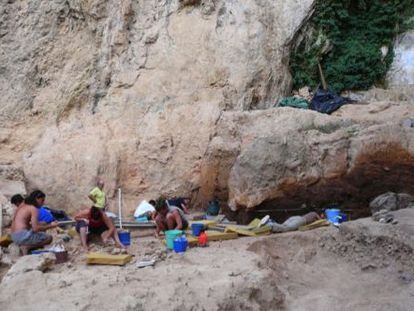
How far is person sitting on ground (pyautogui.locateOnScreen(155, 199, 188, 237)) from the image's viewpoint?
8008 mm

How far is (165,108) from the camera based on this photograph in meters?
10.4

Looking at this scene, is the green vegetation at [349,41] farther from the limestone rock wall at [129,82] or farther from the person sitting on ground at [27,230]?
→ the person sitting on ground at [27,230]

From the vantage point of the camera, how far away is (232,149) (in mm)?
9281

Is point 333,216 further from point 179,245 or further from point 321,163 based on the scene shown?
point 179,245

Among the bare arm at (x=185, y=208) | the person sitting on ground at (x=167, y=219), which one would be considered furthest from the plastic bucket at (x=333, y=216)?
the bare arm at (x=185, y=208)

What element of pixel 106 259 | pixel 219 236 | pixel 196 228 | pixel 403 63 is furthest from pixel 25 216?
pixel 403 63

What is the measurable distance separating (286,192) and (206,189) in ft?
4.92

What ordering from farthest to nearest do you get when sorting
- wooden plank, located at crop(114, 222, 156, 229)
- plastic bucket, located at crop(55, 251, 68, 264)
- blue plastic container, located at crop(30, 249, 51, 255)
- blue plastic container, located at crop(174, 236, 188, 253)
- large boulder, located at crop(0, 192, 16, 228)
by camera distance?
wooden plank, located at crop(114, 222, 156, 229) → large boulder, located at crop(0, 192, 16, 228) → blue plastic container, located at crop(174, 236, 188, 253) → blue plastic container, located at crop(30, 249, 51, 255) → plastic bucket, located at crop(55, 251, 68, 264)

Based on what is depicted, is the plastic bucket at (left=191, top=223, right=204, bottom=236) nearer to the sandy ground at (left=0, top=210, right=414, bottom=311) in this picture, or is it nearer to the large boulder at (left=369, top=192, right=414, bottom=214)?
the sandy ground at (left=0, top=210, right=414, bottom=311)

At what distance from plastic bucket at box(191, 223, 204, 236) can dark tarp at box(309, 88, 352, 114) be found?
4.22 metres

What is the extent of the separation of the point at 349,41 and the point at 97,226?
25.5 ft

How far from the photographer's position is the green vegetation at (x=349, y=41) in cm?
1196

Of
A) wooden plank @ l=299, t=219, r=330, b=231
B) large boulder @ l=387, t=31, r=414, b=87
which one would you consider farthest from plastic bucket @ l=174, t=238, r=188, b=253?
large boulder @ l=387, t=31, r=414, b=87

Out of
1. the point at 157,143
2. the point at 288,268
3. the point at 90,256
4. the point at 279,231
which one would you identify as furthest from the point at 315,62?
the point at 90,256
